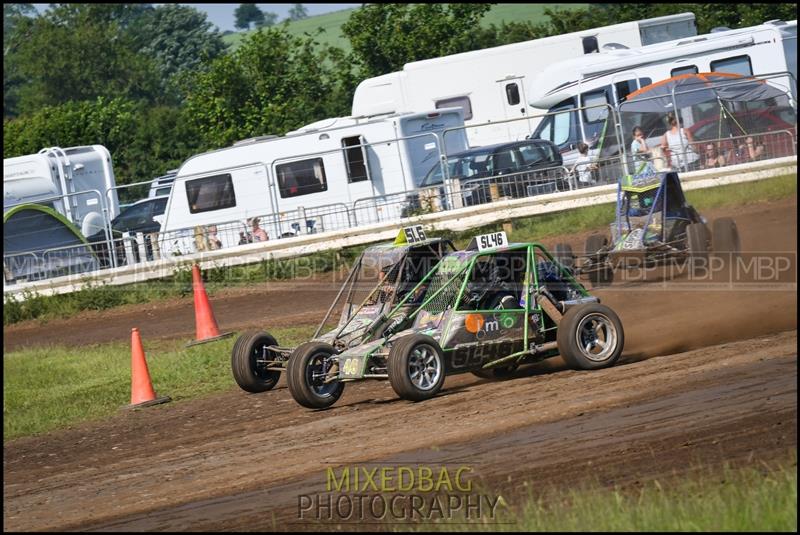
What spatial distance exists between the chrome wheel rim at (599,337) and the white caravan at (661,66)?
1011 cm

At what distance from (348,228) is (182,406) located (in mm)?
7512

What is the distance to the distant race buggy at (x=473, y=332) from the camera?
889 cm

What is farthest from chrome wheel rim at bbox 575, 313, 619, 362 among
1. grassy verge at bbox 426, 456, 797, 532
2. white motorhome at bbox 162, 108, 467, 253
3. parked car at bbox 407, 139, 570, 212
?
white motorhome at bbox 162, 108, 467, 253

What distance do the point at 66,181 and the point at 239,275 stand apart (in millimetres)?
7486

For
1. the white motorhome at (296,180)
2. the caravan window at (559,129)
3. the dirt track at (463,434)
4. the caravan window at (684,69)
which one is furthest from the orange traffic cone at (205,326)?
the caravan window at (684,69)

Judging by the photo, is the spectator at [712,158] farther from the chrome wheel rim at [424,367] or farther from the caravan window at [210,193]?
the chrome wheel rim at [424,367]

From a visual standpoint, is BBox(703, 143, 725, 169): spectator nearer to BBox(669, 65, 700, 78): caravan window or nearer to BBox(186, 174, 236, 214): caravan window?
BBox(669, 65, 700, 78): caravan window

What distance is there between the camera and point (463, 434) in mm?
7234

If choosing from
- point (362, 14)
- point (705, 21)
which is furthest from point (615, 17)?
point (362, 14)

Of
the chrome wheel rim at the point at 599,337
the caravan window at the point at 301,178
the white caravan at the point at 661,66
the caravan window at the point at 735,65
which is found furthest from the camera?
the caravan window at the point at 735,65

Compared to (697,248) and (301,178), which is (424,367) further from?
(301,178)

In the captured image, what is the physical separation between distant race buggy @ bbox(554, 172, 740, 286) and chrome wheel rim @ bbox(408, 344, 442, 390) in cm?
436

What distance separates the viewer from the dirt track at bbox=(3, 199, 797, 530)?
19.8 ft

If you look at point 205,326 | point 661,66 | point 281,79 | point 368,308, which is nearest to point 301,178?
point 205,326
